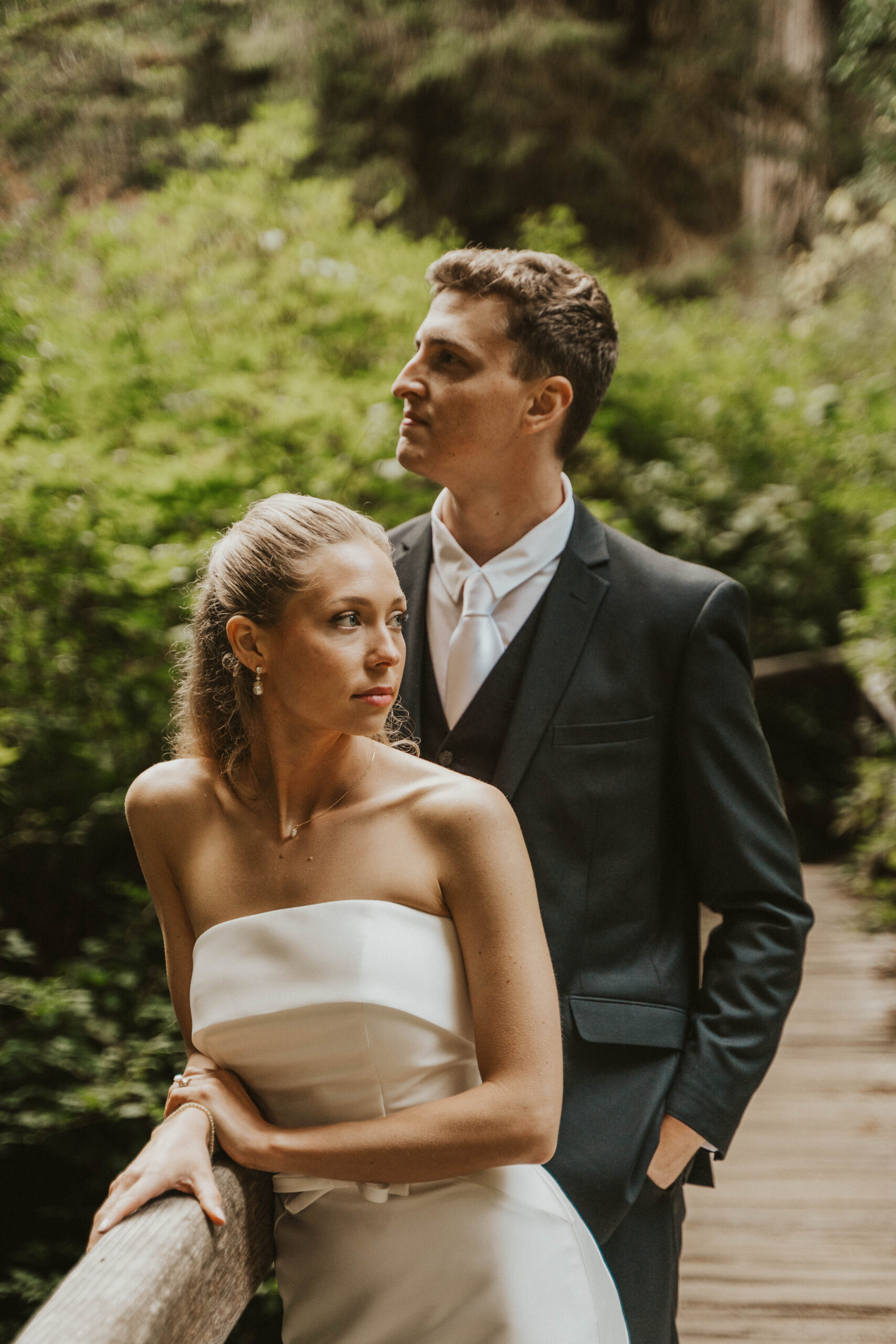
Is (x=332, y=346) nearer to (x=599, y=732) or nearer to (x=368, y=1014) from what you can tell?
(x=599, y=732)

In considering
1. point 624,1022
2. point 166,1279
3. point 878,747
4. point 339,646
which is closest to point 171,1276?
point 166,1279

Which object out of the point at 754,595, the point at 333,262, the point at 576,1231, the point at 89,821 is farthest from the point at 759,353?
the point at 576,1231

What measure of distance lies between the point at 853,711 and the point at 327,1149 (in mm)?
8530

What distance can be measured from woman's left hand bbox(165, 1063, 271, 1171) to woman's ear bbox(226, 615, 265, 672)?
20.4 inches

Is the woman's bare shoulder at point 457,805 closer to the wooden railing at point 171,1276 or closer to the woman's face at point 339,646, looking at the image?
the woman's face at point 339,646

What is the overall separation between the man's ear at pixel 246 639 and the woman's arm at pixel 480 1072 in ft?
0.97

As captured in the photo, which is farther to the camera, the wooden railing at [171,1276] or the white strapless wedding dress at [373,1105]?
the white strapless wedding dress at [373,1105]

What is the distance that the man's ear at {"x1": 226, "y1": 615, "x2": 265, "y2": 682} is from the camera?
1.46 meters

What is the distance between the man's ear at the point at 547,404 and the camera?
1.94m

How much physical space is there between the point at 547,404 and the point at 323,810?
2.93 ft

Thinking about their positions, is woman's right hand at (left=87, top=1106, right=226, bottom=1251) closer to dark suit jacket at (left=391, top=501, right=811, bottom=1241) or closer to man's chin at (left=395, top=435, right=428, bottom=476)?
dark suit jacket at (left=391, top=501, right=811, bottom=1241)

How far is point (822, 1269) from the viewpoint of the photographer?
3285mm

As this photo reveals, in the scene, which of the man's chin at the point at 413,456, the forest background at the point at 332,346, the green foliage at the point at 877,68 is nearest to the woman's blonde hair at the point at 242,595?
the man's chin at the point at 413,456

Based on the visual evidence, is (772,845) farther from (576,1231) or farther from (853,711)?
(853,711)
